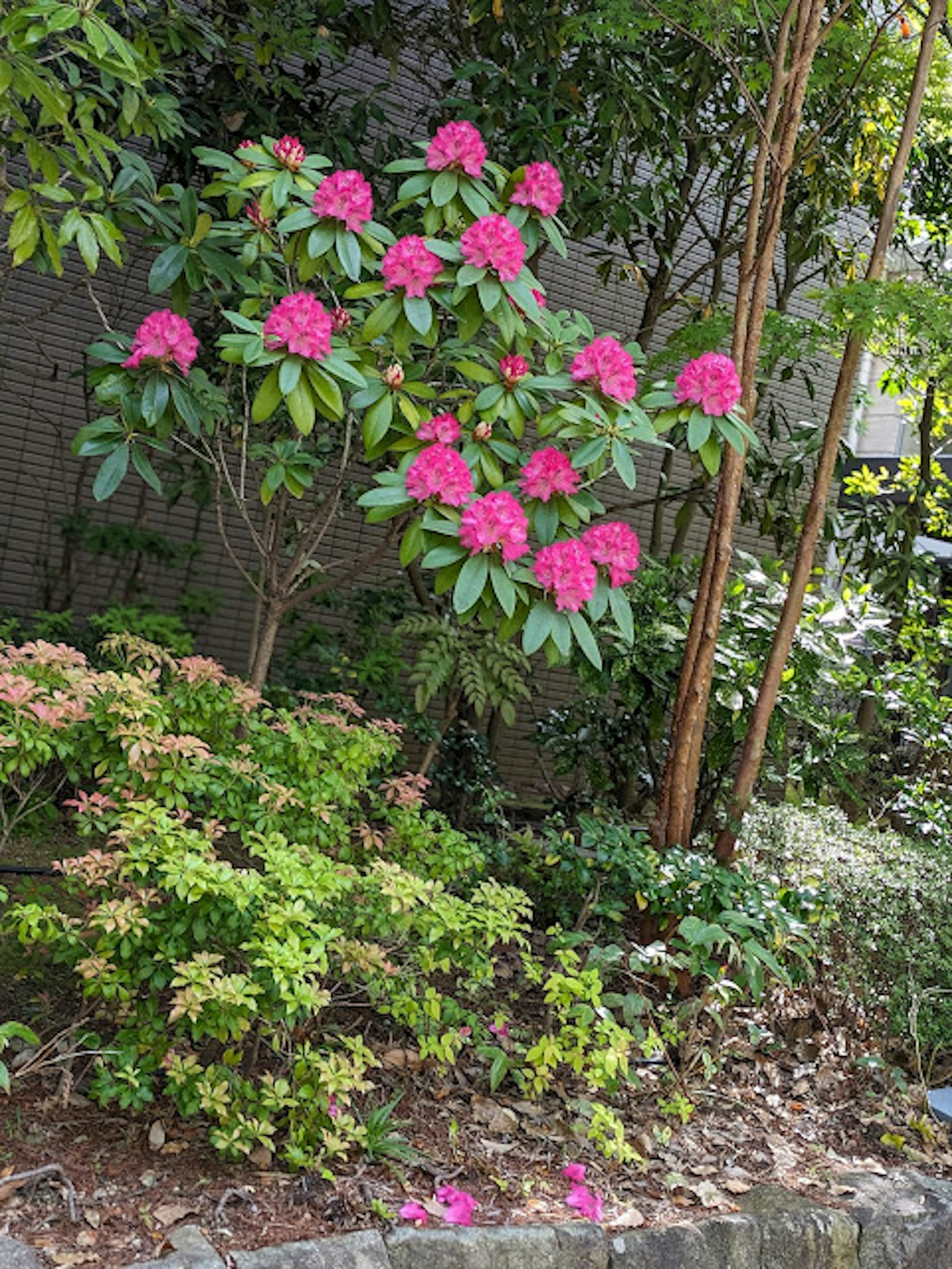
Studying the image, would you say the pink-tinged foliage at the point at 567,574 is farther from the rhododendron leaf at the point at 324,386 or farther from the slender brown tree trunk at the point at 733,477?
the slender brown tree trunk at the point at 733,477

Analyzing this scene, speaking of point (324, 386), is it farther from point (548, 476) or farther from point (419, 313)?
point (548, 476)

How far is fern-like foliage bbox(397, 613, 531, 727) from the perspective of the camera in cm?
384

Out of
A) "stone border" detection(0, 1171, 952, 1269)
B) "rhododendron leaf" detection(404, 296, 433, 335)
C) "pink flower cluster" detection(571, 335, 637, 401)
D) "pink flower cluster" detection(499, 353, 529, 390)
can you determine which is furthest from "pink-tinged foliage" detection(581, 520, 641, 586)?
"stone border" detection(0, 1171, 952, 1269)

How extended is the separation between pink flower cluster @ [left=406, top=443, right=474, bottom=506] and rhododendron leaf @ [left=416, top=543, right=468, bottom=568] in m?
0.08

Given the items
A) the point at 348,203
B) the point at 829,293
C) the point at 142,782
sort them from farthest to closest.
→ 1. the point at 829,293
2. the point at 348,203
3. the point at 142,782

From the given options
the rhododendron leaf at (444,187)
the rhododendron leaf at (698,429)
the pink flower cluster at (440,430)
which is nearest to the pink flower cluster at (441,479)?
the pink flower cluster at (440,430)

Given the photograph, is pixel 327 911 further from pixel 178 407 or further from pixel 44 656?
pixel 178 407

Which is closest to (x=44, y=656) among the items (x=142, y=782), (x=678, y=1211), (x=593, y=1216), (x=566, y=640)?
(x=142, y=782)

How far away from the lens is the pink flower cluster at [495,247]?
9.43 ft

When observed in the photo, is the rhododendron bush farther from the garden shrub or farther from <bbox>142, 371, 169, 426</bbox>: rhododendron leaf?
the garden shrub

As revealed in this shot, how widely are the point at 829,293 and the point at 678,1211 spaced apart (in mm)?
2429

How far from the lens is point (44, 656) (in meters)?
2.66

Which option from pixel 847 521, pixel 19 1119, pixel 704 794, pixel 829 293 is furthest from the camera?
pixel 847 521

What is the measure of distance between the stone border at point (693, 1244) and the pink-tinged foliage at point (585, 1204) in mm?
41
